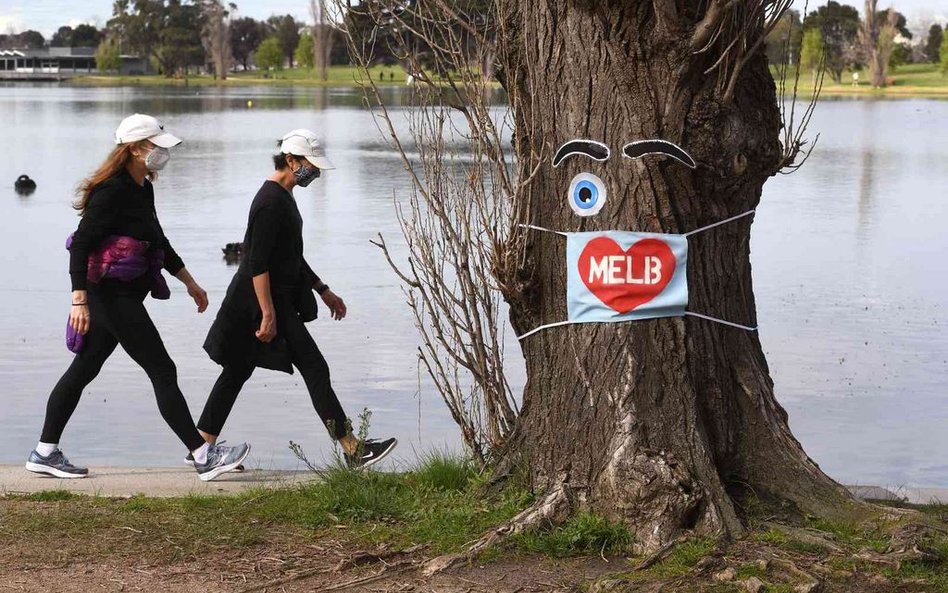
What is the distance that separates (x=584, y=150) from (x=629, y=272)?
51 centimetres

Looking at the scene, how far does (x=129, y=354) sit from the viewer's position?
6879 millimetres

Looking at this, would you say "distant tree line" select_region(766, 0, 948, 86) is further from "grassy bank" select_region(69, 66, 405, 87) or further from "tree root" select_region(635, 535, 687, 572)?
"tree root" select_region(635, 535, 687, 572)

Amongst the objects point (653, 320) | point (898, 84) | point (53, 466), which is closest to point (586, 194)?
point (653, 320)

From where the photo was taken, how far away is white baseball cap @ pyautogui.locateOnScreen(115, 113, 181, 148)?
6.72m

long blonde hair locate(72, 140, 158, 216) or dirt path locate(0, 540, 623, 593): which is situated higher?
long blonde hair locate(72, 140, 158, 216)

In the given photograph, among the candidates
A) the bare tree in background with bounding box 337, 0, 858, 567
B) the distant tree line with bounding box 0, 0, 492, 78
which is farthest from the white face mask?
the distant tree line with bounding box 0, 0, 492, 78

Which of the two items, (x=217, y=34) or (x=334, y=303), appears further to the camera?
(x=217, y=34)

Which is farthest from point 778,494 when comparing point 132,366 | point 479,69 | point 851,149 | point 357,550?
point 851,149

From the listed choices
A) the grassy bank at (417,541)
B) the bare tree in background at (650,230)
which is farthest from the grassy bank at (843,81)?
the bare tree in background at (650,230)

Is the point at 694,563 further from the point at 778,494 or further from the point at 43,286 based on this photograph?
the point at 43,286

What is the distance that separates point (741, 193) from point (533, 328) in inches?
39.5

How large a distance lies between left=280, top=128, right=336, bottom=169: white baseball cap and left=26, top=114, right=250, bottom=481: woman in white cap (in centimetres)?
52

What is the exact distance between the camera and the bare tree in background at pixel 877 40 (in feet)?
335

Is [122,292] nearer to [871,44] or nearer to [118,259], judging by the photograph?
[118,259]
